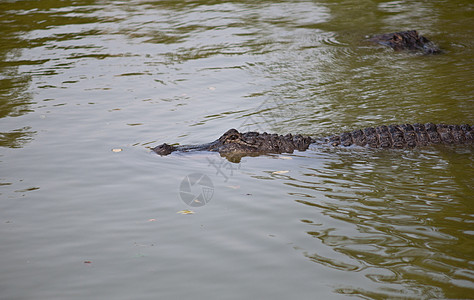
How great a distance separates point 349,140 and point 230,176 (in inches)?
77.4

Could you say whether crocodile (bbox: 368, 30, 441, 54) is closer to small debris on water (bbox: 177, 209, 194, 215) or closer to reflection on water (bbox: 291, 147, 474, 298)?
reflection on water (bbox: 291, 147, 474, 298)

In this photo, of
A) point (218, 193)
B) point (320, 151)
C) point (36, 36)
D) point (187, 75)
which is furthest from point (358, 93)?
point (36, 36)

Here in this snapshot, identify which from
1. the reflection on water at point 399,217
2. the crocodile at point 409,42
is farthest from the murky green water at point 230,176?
the crocodile at point 409,42

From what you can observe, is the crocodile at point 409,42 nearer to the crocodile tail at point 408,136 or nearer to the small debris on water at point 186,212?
the crocodile tail at point 408,136

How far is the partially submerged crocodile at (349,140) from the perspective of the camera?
755 centimetres

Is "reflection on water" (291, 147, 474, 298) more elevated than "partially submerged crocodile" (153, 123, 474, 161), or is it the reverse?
"partially submerged crocodile" (153, 123, 474, 161)

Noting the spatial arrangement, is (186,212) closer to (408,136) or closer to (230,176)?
(230,176)

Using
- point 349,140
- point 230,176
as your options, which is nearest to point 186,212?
point 230,176

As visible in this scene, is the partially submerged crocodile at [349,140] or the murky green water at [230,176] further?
the partially submerged crocodile at [349,140]

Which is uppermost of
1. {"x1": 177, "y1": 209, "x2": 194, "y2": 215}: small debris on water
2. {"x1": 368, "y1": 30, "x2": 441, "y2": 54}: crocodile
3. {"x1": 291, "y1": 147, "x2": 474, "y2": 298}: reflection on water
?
{"x1": 368, "y1": 30, "x2": 441, "y2": 54}: crocodile

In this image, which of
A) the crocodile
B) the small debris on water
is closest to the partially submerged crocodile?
the small debris on water

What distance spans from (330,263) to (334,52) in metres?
9.82

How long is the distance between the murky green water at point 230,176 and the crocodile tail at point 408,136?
0.18 metres

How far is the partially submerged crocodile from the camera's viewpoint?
7.55 m
